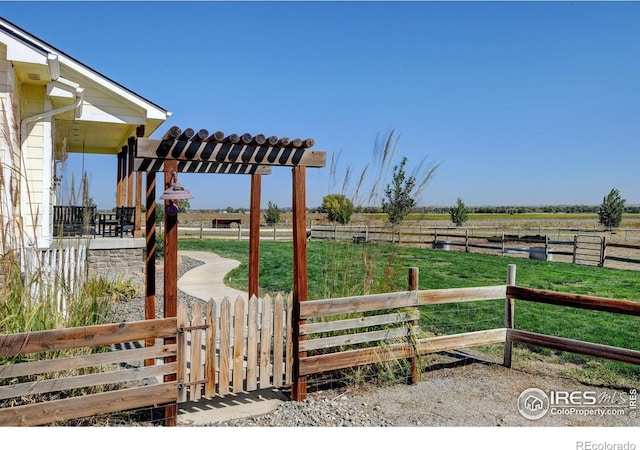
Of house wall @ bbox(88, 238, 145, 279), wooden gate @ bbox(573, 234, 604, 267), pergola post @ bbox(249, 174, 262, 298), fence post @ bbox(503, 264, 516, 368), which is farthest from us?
wooden gate @ bbox(573, 234, 604, 267)

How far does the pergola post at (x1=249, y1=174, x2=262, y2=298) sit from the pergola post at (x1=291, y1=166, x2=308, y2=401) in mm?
1307

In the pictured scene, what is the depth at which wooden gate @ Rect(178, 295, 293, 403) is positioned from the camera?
4.14m

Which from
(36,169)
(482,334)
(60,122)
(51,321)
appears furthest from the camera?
(60,122)

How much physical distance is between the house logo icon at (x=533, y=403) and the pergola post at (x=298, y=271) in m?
1.94

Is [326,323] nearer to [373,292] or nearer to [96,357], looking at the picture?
[373,292]

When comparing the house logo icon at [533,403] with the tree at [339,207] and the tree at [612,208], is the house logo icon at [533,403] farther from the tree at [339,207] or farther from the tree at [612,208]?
the tree at [612,208]

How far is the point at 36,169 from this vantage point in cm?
804

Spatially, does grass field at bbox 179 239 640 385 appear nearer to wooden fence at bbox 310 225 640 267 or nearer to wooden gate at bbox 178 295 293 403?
wooden fence at bbox 310 225 640 267

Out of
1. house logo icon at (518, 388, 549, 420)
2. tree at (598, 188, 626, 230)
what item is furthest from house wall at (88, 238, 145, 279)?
tree at (598, 188, 626, 230)

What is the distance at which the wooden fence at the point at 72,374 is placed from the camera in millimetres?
A: 3379

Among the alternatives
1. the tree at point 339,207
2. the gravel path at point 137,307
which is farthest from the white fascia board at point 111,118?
the tree at point 339,207

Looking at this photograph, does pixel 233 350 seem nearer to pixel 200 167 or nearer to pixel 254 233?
pixel 254 233

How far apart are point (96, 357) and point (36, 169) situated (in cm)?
567
